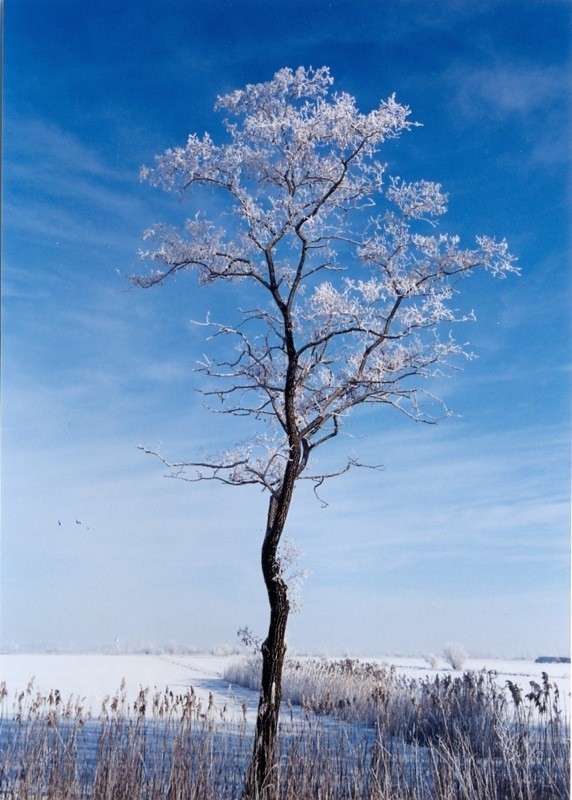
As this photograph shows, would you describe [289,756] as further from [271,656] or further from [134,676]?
[134,676]

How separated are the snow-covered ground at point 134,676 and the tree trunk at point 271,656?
14.0ft

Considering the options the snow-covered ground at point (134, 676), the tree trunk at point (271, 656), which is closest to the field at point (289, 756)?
the tree trunk at point (271, 656)

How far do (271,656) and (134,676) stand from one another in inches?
319

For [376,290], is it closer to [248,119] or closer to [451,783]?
[248,119]

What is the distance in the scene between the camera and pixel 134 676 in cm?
1164

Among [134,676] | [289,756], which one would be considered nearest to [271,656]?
[289,756]

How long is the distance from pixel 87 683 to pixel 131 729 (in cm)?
673

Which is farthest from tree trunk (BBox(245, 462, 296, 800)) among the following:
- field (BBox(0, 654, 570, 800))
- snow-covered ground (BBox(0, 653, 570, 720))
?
snow-covered ground (BBox(0, 653, 570, 720))

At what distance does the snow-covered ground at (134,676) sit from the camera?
974 centimetres

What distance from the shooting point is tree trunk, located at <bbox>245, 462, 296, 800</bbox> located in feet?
14.0

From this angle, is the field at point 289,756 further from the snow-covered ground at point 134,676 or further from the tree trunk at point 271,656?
the snow-covered ground at point 134,676

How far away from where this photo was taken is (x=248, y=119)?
15.9 ft

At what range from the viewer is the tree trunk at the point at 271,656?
428 centimetres

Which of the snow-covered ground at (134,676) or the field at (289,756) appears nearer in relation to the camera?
the field at (289,756)
